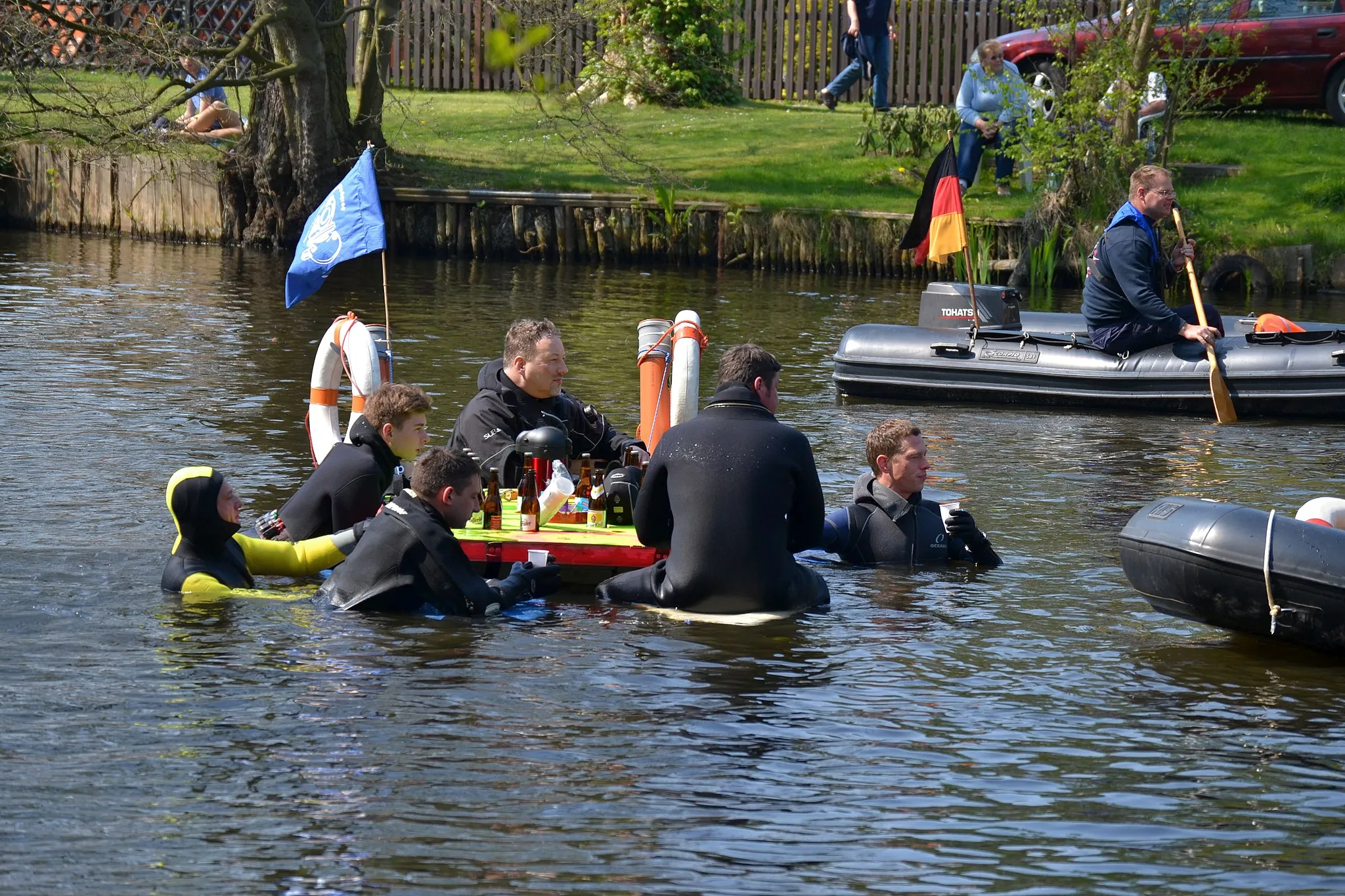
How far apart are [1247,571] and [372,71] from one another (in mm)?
18619

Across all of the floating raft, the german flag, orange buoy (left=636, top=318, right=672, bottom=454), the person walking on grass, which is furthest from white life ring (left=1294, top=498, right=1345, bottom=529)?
the person walking on grass

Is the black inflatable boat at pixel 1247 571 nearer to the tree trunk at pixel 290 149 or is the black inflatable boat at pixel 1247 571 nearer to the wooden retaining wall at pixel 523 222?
the wooden retaining wall at pixel 523 222

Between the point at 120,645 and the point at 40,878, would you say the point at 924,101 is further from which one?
the point at 40,878

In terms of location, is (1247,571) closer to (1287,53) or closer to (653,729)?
(653,729)

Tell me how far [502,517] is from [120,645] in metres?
2.10

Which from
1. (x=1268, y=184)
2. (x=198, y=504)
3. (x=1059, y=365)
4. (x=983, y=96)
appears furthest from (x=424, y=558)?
(x=1268, y=184)

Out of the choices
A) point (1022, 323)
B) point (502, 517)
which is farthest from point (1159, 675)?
point (1022, 323)

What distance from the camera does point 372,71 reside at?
24562mm

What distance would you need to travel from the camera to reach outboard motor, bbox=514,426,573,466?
9.27m

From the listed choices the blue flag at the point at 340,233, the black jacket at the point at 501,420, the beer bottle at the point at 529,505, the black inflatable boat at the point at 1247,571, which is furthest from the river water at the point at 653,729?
the blue flag at the point at 340,233

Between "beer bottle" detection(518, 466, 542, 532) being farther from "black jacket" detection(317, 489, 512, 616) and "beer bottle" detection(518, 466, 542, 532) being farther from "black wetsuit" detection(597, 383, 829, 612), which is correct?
"black wetsuit" detection(597, 383, 829, 612)

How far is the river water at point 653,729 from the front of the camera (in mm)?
5855

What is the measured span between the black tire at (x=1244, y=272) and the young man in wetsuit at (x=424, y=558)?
48.0 ft

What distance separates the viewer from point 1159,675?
809 cm
